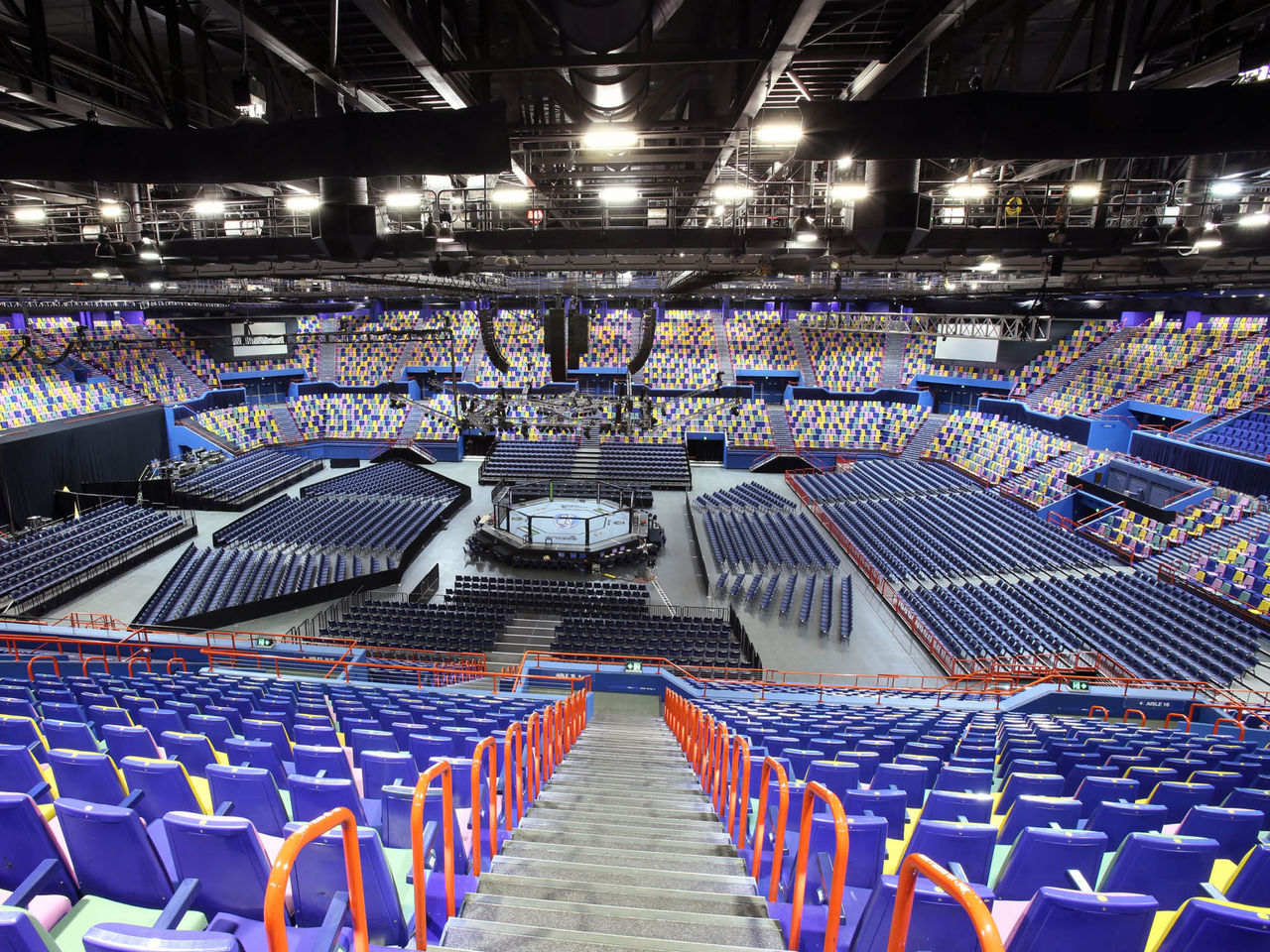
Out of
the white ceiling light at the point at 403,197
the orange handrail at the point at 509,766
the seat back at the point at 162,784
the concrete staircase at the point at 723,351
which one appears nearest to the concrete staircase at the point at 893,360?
the concrete staircase at the point at 723,351

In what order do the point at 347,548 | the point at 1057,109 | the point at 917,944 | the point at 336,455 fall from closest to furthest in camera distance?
the point at 917,944 < the point at 1057,109 < the point at 347,548 < the point at 336,455

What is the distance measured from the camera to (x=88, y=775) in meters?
3.49

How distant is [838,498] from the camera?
25516 mm

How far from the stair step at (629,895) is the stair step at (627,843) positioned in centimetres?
72

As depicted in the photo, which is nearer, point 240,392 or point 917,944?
point 917,944

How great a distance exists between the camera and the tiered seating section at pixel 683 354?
120 feet

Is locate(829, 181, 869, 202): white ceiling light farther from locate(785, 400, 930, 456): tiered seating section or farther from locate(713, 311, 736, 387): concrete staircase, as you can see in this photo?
locate(713, 311, 736, 387): concrete staircase

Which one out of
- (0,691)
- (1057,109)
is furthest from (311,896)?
(1057,109)

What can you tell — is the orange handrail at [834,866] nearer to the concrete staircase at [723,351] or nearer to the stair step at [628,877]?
the stair step at [628,877]

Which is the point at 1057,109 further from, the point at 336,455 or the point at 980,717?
the point at 336,455

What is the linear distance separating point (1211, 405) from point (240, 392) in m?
43.2

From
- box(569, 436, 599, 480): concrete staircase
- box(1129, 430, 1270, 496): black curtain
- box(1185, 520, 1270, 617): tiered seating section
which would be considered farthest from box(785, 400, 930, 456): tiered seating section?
box(1185, 520, 1270, 617): tiered seating section

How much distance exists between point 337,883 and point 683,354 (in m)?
36.6

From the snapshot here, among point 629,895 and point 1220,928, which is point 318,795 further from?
point 1220,928
